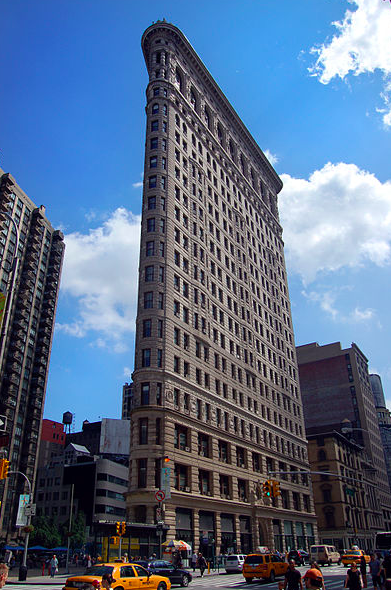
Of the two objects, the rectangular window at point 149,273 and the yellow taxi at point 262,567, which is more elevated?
the rectangular window at point 149,273

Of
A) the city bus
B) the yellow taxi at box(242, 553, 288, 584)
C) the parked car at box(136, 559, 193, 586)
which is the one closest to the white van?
the city bus

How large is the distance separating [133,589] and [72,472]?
98038 mm

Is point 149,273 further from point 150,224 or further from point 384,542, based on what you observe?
point 384,542

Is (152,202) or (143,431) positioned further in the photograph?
(152,202)

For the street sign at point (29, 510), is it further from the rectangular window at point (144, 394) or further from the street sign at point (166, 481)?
the rectangular window at point (144, 394)

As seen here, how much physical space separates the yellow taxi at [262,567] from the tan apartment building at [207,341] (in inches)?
303

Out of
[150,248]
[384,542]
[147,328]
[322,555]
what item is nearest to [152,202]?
[150,248]

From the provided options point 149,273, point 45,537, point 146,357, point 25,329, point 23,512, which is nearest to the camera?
point 23,512

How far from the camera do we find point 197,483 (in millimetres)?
48906

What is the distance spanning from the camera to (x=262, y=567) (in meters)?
31.5

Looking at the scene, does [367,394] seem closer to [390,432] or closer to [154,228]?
[390,432]

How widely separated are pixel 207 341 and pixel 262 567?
97.8 feet

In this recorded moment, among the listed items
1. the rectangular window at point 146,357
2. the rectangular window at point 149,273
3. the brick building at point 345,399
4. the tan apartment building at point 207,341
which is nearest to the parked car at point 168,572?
the tan apartment building at point 207,341

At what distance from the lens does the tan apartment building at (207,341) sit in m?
47.6
